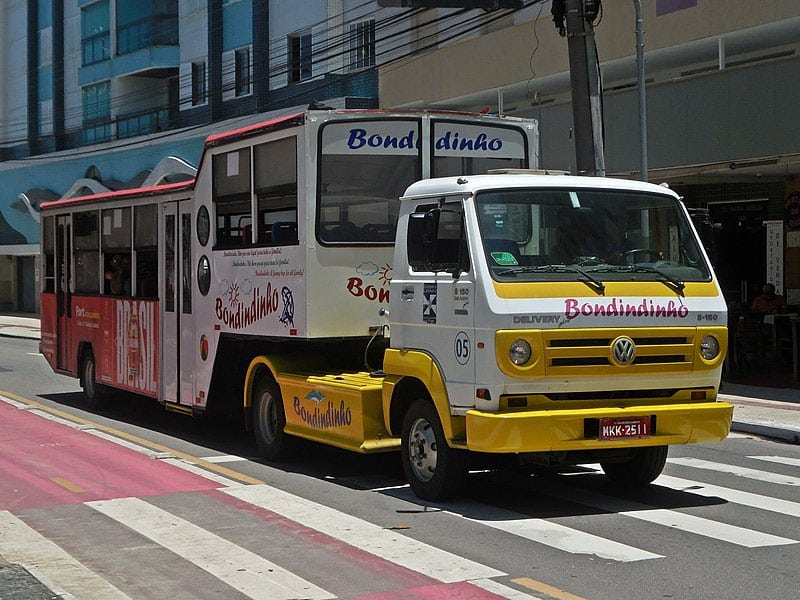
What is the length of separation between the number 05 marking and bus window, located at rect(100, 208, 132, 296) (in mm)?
7597

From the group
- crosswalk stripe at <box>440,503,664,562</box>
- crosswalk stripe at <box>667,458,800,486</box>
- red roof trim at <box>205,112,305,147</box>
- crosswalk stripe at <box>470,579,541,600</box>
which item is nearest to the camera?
crosswalk stripe at <box>470,579,541,600</box>

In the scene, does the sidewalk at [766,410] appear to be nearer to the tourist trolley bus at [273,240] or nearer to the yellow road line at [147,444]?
the tourist trolley bus at [273,240]

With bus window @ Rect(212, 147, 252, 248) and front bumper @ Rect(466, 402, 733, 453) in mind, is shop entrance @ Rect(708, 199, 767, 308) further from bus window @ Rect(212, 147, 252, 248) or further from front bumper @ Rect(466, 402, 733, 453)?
front bumper @ Rect(466, 402, 733, 453)

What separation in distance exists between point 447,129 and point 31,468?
206 inches

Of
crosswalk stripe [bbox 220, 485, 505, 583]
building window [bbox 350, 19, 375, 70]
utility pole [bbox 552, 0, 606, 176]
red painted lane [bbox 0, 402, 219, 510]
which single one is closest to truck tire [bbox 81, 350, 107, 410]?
red painted lane [bbox 0, 402, 219, 510]

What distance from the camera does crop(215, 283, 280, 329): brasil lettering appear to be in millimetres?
12180

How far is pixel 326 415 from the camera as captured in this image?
1136cm

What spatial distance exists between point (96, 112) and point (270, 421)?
3942 centimetres

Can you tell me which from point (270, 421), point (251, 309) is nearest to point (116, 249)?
point (251, 309)

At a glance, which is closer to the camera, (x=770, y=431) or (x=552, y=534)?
(x=552, y=534)

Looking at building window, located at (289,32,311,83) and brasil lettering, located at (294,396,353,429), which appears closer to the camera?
brasil lettering, located at (294,396,353,429)

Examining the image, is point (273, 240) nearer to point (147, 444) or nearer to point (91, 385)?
point (147, 444)

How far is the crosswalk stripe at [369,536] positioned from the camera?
25.8 ft

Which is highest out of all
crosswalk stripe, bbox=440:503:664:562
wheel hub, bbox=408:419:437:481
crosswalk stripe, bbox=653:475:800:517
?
wheel hub, bbox=408:419:437:481
